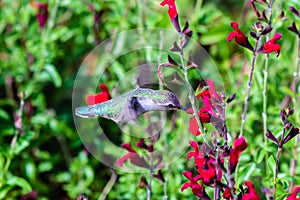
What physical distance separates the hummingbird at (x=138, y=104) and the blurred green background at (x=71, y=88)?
0.75 m

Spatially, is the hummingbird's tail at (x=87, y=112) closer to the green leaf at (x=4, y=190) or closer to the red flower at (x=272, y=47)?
the red flower at (x=272, y=47)

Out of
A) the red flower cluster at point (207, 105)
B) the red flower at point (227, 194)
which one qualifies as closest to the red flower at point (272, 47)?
the red flower cluster at point (207, 105)

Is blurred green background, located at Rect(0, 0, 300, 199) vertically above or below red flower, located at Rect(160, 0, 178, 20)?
below

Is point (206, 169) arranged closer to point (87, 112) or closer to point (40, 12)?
point (87, 112)

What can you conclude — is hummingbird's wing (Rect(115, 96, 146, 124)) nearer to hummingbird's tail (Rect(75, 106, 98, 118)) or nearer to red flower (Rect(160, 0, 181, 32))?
hummingbird's tail (Rect(75, 106, 98, 118))

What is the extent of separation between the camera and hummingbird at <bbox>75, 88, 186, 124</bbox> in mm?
1566

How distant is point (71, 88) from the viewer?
3.34m

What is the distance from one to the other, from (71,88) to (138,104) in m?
1.80

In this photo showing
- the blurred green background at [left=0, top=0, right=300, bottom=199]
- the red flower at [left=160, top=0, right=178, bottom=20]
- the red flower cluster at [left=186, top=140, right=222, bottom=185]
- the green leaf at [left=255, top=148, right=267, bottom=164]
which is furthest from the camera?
the blurred green background at [left=0, top=0, right=300, bottom=199]

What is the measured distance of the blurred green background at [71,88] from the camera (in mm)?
2506

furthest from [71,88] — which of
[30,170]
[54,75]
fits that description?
[30,170]

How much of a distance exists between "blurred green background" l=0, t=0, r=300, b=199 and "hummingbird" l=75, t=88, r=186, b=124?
2.46 feet

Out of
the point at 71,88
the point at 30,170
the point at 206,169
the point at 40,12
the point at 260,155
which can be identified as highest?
the point at 40,12

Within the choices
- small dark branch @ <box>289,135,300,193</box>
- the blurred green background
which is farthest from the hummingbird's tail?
small dark branch @ <box>289,135,300,193</box>
